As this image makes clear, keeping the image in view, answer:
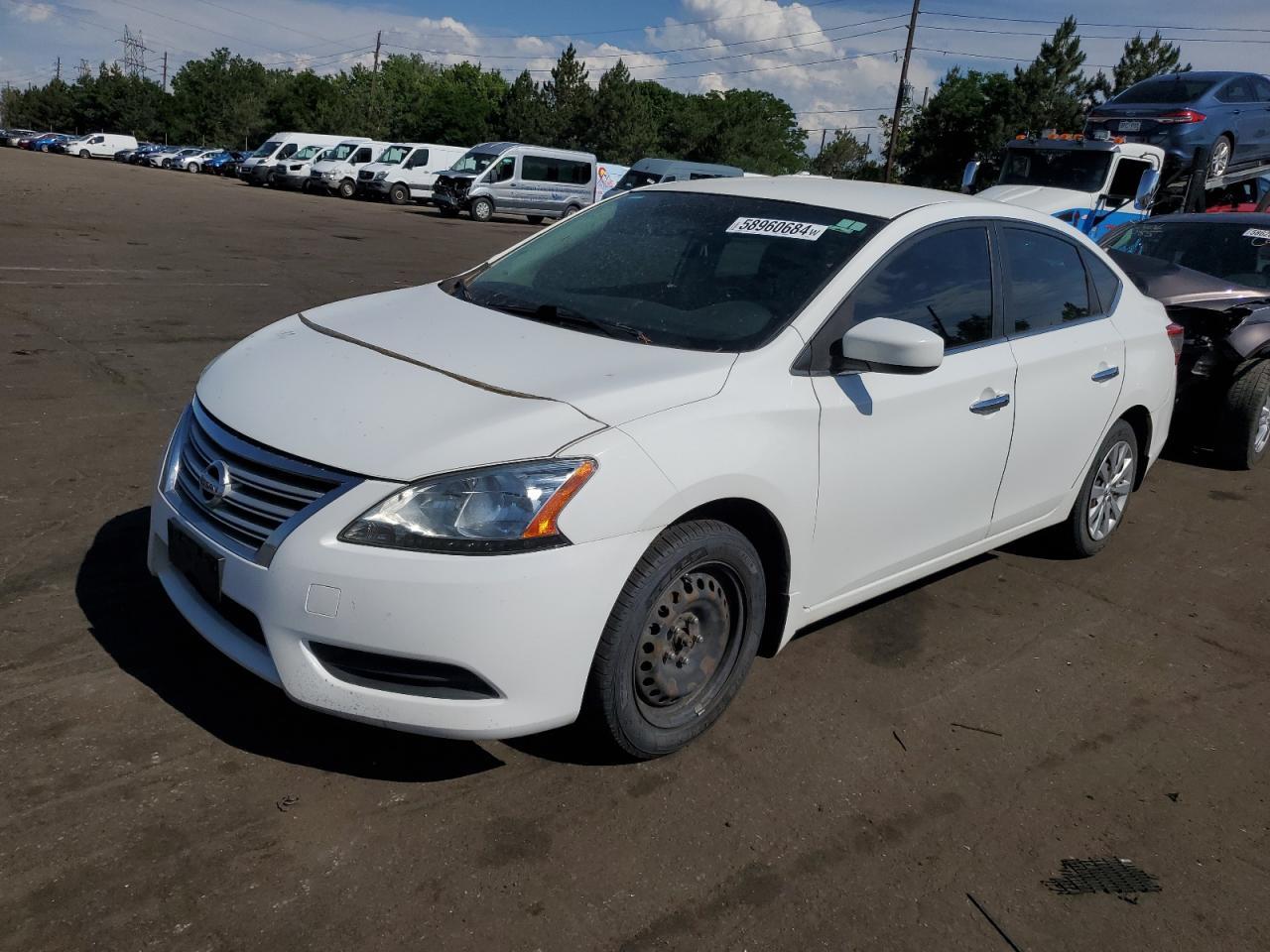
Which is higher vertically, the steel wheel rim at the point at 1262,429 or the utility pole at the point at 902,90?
the utility pole at the point at 902,90

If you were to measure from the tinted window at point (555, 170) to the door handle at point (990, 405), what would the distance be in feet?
95.0

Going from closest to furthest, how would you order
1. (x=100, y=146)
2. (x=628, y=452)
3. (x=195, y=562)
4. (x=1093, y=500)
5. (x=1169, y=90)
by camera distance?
(x=628, y=452)
(x=195, y=562)
(x=1093, y=500)
(x=1169, y=90)
(x=100, y=146)

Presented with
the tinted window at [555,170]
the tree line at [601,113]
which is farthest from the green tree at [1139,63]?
the tinted window at [555,170]

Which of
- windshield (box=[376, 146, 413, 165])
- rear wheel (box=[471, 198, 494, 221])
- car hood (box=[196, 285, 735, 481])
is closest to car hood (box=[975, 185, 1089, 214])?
car hood (box=[196, 285, 735, 481])

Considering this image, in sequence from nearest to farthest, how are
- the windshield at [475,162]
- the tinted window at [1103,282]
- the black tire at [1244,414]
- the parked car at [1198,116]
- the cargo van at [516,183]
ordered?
1. the tinted window at [1103,282]
2. the black tire at [1244,414]
3. the parked car at [1198,116]
4. the cargo van at [516,183]
5. the windshield at [475,162]

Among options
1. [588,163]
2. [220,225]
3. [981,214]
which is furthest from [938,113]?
[981,214]

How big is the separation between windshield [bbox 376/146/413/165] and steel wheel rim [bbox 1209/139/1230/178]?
2669 cm

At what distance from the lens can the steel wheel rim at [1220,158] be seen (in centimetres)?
1588

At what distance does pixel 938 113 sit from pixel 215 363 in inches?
2453

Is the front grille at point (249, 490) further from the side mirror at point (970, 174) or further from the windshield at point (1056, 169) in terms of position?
the windshield at point (1056, 169)

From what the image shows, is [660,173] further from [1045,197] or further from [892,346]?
[892,346]

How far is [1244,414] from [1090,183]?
30.1ft

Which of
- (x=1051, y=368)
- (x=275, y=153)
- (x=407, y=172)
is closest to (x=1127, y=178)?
(x=1051, y=368)

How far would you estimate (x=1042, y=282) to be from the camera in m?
4.42
